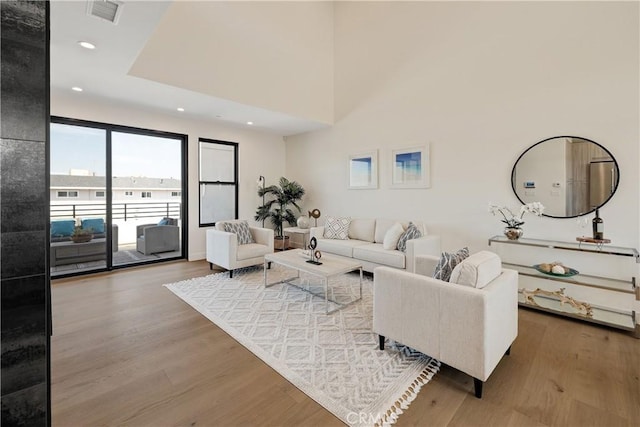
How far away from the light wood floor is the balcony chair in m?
2.37

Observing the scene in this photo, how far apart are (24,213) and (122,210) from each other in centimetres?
459

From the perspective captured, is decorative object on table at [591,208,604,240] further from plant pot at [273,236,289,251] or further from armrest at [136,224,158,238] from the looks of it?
armrest at [136,224,158,238]

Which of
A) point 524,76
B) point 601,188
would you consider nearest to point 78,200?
point 524,76

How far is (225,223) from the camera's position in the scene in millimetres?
4719

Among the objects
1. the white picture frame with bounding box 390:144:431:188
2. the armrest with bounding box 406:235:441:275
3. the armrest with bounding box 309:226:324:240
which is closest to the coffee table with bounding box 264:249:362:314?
the armrest with bounding box 406:235:441:275

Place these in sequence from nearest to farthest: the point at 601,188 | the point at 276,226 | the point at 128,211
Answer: the point at 601,188 → the point at 128,211 → the point at 276,226

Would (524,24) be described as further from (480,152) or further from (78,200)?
(78,200)

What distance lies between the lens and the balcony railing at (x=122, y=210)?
4426 millimetres

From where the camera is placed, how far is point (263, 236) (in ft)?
16.0

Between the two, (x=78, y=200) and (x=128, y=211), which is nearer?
(x=78, y=200)

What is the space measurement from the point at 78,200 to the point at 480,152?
5991mm

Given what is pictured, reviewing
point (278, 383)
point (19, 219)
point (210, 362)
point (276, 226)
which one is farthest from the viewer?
point (276, 226)

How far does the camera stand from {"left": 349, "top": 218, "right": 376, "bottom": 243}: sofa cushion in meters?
4.97

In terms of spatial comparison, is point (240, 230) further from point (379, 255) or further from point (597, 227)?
point (597, 227)
